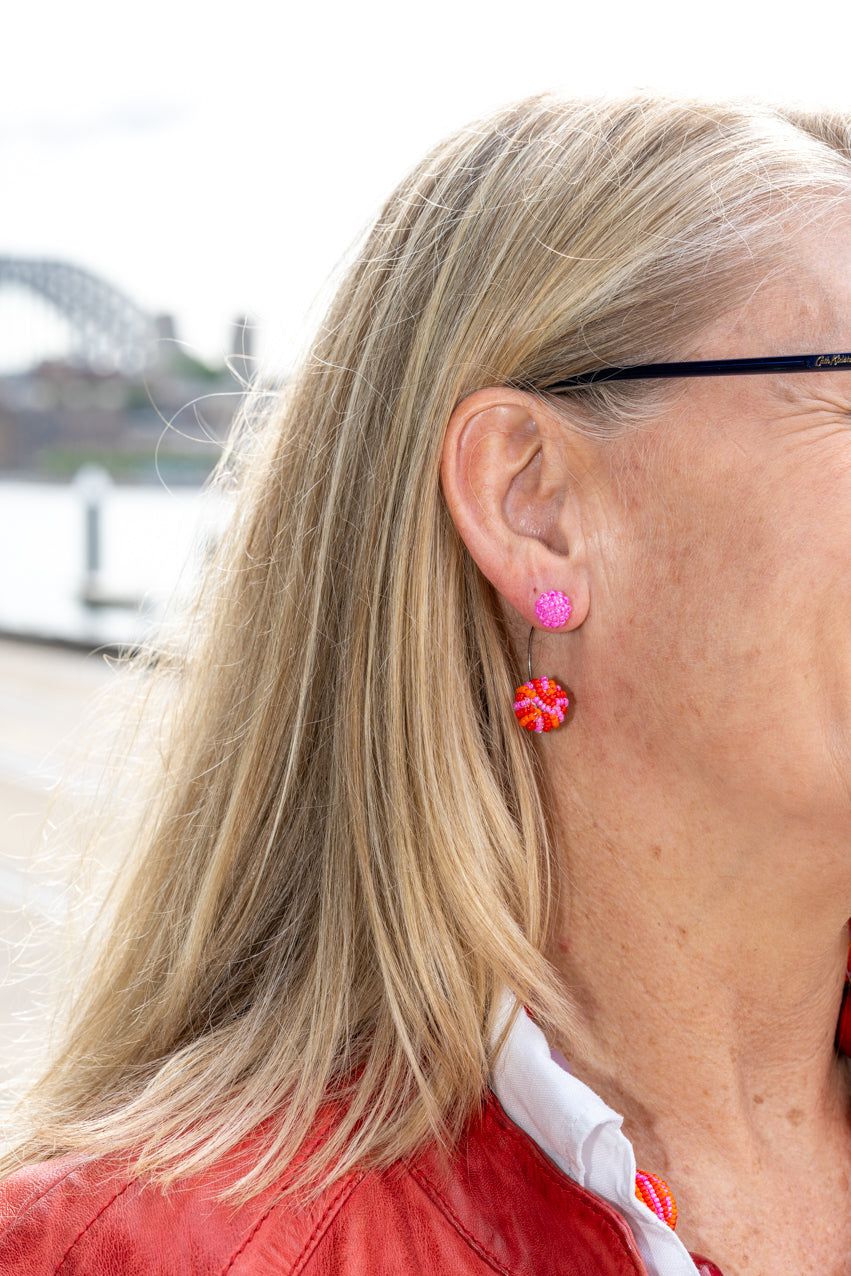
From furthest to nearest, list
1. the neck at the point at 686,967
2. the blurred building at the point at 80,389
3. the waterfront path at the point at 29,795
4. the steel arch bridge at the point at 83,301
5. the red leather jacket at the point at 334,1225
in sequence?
1. the steel arch bridge at the point at 83,301
2. the blurred building at the point at 80,389
3. the waterfront path at the point at 29,795
4. the neck at the point at 686,967
5. the red leather jacket at the point at 334,1225

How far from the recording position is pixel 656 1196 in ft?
3.22

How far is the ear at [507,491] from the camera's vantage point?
1.05 metres

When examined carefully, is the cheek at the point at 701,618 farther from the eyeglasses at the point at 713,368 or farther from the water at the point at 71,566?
the water at the point at 71,566

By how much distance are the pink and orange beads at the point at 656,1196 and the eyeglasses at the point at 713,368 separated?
2.28ft

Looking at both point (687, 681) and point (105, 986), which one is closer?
point (687, 681)

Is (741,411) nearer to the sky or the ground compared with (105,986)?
nearer to the sky

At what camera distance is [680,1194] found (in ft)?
3.53

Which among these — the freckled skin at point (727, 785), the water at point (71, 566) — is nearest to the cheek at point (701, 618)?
the freckled skin at point (727, 785)

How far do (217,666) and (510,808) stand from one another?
0.33 metres

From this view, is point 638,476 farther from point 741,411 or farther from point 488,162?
point 488,162

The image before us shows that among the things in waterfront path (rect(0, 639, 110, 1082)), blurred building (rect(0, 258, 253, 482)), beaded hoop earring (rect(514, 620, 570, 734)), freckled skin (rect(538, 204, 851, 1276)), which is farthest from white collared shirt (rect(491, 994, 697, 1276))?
blurred building (rect(0, 258, 253, 482))

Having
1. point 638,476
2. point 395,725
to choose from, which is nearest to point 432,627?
point 395,725

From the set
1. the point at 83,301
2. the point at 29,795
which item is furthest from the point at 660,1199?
the point at 83,301

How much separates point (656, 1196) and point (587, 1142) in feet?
0.31
